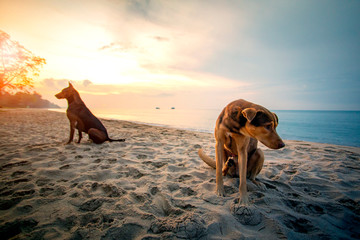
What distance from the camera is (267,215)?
178 cm

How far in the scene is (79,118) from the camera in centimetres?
491

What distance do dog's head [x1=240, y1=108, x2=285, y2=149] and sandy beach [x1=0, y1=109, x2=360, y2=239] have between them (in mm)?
928

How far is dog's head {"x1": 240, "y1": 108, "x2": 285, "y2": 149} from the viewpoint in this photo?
182 cm

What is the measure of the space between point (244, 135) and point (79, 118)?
5.32 metres

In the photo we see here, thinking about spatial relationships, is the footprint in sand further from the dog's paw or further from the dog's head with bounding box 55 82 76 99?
the dog's head with bounding box 55 82 76 99

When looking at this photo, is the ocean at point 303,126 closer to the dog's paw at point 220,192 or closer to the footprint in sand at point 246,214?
the dog's paw at point 220,192

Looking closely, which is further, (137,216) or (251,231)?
(137,216)

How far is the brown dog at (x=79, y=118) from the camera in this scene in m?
4.90

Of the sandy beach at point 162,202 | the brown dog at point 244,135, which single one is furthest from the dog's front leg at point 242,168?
the sandy beach at point 162,202

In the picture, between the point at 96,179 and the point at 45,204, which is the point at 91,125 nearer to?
the point at 96,179

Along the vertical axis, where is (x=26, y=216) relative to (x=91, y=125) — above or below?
below

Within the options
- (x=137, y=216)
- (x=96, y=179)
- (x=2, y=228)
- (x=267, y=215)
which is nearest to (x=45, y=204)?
(x=2, y=228)

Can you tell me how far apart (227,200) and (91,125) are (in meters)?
4.96

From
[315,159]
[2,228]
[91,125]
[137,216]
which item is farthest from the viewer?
[91,125]
